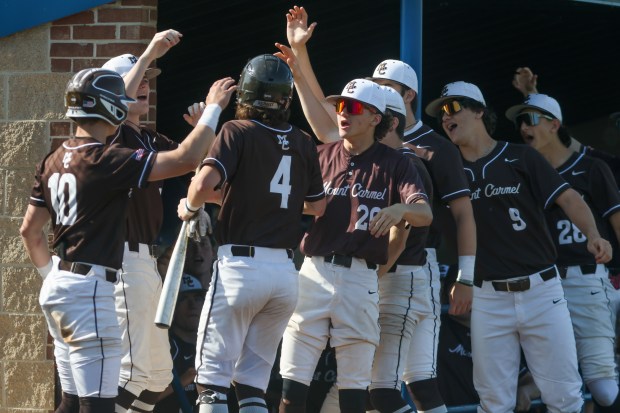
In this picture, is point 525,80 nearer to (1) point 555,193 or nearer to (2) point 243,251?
(1) point 555,193

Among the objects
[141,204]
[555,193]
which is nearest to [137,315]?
[141,204]

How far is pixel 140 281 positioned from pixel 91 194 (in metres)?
0.98

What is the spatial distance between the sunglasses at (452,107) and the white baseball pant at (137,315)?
1.95 meters

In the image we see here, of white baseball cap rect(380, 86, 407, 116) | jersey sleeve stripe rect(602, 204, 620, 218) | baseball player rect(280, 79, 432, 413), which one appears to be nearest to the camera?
baseball player rect(280, 79, 432, 413)

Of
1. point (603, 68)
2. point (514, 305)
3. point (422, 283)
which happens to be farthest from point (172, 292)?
point (603, 68)

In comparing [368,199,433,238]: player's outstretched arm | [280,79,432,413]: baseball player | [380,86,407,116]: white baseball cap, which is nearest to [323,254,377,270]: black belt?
[280,79,432,413]: baseball player

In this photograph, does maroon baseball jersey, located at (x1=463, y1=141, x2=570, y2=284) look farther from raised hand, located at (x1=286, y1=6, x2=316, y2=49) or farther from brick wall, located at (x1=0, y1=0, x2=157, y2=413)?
brick wall, located at (x1=0, y1=0, x2=157, y2=413)

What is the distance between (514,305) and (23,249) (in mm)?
2675

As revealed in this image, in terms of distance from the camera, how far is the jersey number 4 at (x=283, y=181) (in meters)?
5.31

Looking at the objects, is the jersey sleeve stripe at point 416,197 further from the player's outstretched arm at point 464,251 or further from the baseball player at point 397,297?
the player's outstretched arm at point 464,251

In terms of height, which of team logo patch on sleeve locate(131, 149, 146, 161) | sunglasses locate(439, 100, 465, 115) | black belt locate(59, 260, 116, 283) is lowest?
black belt locate(59, 260, 116, 283)

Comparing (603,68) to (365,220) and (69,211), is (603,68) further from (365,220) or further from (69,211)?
(69,211)

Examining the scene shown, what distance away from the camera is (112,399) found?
199 inches

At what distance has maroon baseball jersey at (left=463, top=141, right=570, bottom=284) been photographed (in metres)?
6.48
